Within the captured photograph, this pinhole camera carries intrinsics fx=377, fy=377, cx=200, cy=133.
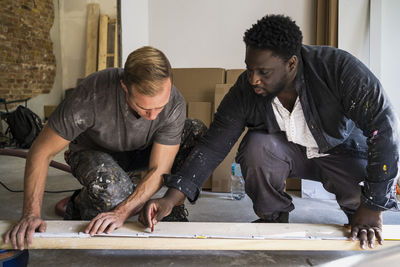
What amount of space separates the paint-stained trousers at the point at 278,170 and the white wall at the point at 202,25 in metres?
1.88

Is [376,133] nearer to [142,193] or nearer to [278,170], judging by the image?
[278,170]

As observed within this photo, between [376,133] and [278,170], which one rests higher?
[376,133]

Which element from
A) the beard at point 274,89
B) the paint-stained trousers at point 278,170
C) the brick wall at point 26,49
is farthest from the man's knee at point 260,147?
the brick wall at point 26,49

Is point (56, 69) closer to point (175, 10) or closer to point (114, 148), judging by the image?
point (175, 10)

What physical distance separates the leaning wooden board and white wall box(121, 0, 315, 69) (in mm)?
2298

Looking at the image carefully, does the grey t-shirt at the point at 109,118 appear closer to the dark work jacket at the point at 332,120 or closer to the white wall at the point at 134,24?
the dark work jacket at the point at 332,120

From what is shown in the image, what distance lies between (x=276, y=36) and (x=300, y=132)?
52 cm

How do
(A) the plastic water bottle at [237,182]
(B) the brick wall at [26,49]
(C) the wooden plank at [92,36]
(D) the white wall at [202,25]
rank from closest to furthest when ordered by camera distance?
(A) the plastic water bottle at [237,182] → (D) the white wall at [202,25] → (B) the brick wall at [26,49] → (C) the wooden plank at [92,36]

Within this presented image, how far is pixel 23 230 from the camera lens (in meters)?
1.52

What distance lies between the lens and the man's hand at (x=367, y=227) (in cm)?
149

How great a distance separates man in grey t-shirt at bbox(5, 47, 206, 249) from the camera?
152cm

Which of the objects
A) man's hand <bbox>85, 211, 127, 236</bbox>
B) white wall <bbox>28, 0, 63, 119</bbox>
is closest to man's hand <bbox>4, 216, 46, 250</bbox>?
man's hand <bbox>85, 211, 127, 236</bbox>

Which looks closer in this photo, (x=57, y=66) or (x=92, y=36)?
(x=92, y=36)

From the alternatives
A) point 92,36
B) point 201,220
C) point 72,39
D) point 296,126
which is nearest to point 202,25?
point 201,220
